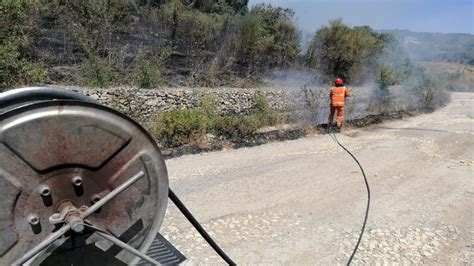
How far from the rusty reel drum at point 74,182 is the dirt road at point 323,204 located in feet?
6.14

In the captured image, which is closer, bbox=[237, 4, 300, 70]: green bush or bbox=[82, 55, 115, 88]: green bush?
bbox=[82, 55, 115, 88]: green bush

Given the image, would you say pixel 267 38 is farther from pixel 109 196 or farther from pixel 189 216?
pixel 109 196

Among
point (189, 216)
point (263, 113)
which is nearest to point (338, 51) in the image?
point (263, 113)

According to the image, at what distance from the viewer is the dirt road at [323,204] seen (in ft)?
14.8

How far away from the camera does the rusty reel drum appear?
2053mm

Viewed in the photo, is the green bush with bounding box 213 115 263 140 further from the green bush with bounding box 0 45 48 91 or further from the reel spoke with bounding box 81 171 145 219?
the reel spoke with bounding box 81 171 145 219

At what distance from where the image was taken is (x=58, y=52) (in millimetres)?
15188

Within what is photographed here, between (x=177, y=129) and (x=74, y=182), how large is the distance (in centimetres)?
691

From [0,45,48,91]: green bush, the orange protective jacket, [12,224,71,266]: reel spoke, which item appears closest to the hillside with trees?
[0,45,48,91]: green bush

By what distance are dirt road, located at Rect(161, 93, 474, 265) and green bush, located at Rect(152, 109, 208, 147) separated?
101 cm

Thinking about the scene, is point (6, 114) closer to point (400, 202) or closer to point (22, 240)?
point (22, 240)

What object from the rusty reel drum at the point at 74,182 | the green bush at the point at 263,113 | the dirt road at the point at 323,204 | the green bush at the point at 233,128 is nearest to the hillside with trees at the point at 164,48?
the green bush at the point at 263,113

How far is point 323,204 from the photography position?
19.0 ft

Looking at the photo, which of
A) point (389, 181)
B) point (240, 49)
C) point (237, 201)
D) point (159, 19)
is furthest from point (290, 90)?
point (237, 201)
